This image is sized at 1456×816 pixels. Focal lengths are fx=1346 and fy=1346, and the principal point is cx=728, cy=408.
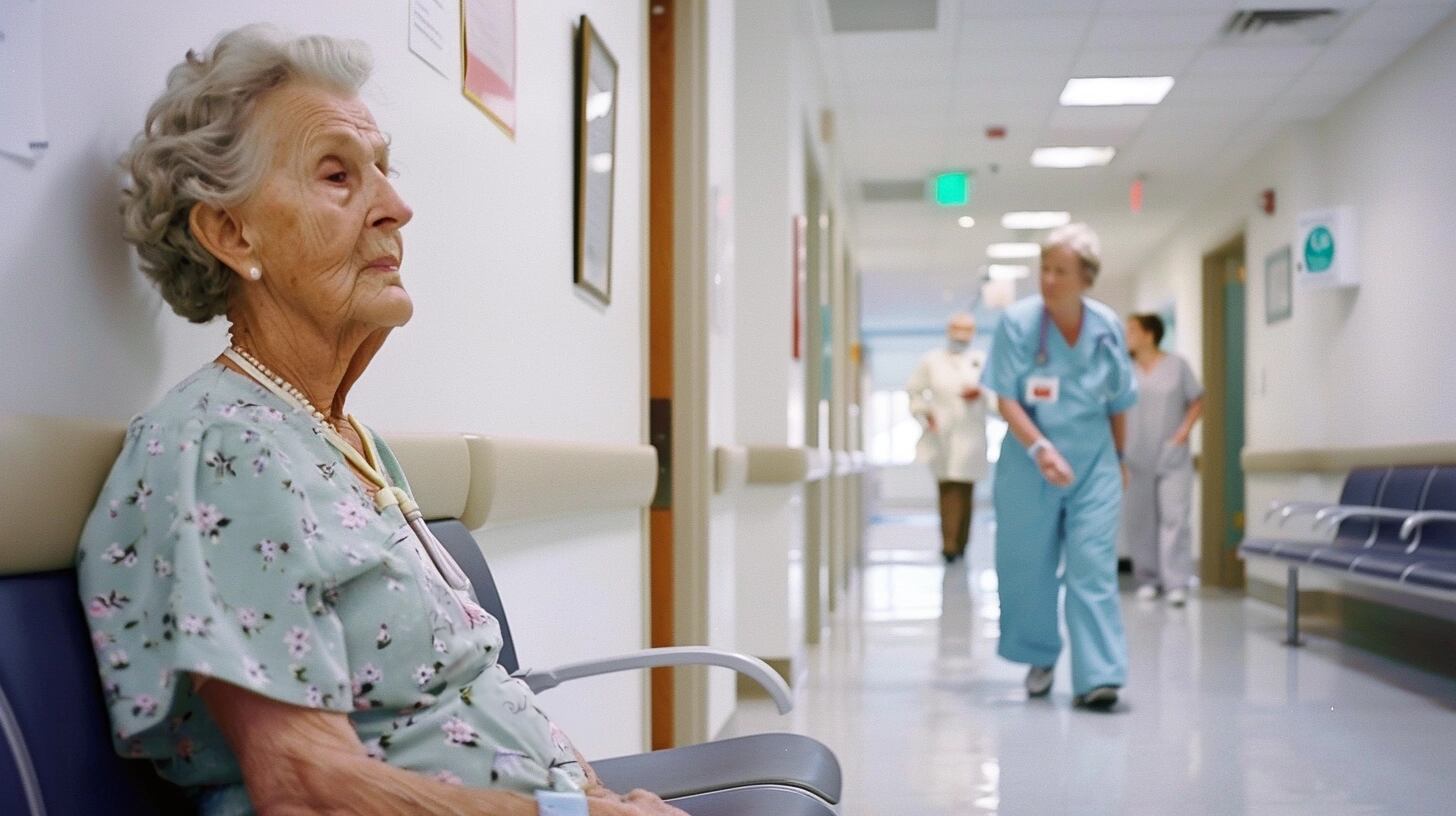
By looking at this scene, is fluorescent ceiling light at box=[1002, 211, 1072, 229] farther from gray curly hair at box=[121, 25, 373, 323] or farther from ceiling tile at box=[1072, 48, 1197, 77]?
gray curly hair at box=[121, 25, 373, 323]

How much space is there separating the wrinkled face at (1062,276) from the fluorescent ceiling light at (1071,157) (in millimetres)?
4415

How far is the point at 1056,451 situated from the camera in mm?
4777

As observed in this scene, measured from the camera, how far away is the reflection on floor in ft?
11.1

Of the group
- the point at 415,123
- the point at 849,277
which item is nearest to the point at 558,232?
the point at 415,123

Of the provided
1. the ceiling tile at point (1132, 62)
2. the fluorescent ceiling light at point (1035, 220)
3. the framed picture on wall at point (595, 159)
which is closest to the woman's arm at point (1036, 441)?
the framed picture on wall at point (595, 159)

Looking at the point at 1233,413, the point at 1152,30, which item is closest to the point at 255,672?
the point at 1152,30

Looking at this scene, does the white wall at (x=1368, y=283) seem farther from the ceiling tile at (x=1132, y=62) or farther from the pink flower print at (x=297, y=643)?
the pink flower print at (x=297, y=643)

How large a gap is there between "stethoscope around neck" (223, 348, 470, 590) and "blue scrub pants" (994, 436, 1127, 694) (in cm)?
369

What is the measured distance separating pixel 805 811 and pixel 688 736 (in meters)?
2.00

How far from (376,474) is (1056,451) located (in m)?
3.84

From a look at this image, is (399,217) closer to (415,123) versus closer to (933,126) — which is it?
(415,123)

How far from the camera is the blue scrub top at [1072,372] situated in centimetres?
481

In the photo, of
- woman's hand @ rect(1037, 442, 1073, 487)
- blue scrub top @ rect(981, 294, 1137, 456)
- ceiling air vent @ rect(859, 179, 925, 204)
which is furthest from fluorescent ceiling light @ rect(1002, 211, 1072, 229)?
woman's hand @ rect(1037, 442, 1073, 487)

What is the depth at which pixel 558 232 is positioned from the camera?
245 centimetres
